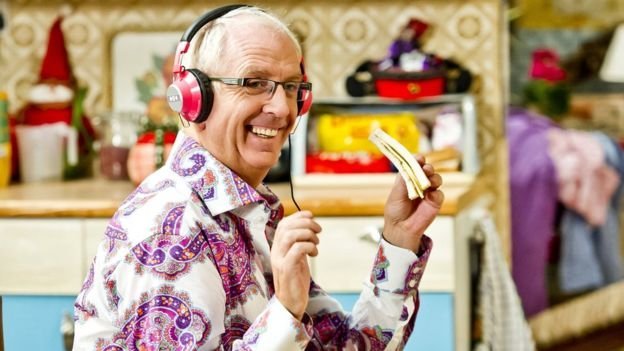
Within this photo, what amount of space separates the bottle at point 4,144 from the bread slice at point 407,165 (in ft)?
6.12

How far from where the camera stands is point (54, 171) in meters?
3.19

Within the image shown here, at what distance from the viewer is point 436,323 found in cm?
248

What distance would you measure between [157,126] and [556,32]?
4.79 feet

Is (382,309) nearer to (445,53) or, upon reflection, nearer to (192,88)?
(192,88)

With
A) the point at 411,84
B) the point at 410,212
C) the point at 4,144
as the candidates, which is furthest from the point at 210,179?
the point at 4,144

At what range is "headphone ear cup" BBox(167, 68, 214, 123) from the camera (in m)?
1.31

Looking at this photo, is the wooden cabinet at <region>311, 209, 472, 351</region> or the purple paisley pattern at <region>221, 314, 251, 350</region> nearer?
the purple paisley pattern at <region>221, 314, 251, 350</region>

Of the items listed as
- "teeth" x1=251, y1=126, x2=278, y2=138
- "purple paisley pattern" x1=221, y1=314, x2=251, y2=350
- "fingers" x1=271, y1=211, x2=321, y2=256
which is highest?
"teeth" x1=251, y1=126, x2=278, y2=138

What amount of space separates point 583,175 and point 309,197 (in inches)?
47.3

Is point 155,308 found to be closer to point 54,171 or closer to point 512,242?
point 54,171

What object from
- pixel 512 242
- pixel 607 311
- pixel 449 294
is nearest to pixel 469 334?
pixel 449 294

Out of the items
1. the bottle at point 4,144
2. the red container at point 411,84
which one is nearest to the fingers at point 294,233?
the red container at point 411,84

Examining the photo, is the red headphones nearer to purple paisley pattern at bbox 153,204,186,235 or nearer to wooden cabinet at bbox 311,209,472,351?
purple paisley pattern at bbox 153,204,186,235

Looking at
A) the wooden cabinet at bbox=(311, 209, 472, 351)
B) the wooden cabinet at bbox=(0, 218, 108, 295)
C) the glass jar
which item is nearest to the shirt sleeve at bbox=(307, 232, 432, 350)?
the wooden cabinet at bbox=(311, 209, 472, 351)
